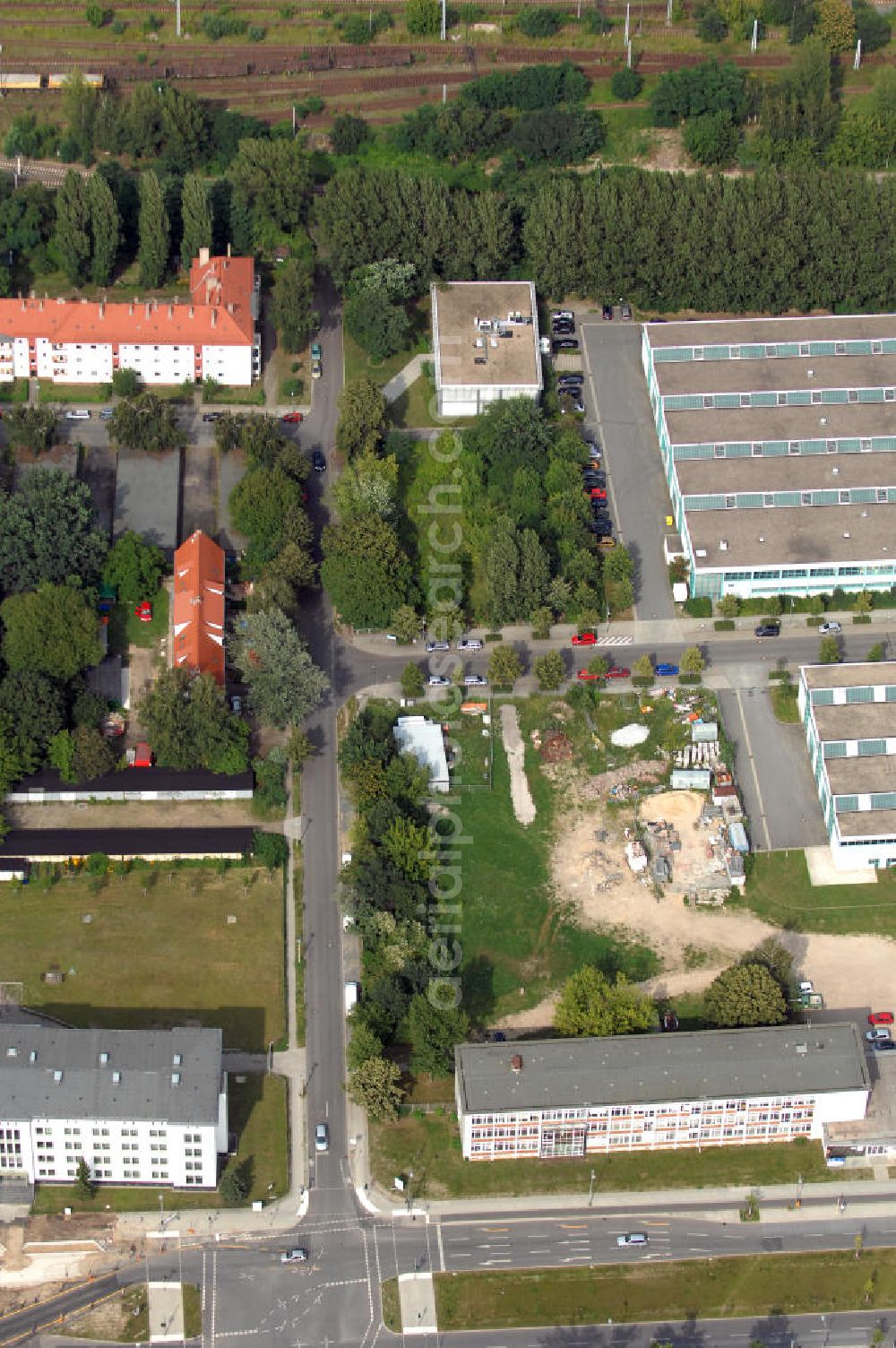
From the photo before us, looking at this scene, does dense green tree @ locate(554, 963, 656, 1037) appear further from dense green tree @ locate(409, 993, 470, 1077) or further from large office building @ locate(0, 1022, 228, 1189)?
large office building @ locate(0, 1022, 228, 1189)

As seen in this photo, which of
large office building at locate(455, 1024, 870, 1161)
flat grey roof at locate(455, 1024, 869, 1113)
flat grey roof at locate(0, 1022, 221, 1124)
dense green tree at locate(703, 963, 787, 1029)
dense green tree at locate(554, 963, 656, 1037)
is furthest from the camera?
dense green tree at locate(703, 963, 787, 1029)

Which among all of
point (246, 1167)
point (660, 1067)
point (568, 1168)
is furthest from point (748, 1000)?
point (246, 1167)

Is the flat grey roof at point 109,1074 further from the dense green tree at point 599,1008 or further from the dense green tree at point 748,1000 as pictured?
the dense green tree at point 748,1000

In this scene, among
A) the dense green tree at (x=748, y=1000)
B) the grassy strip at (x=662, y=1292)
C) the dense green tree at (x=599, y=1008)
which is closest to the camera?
the grassy strip at (x=662, y=1292)

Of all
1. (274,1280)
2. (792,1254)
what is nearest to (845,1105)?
(792,1254)

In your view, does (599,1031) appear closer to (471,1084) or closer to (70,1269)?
(471,1084)

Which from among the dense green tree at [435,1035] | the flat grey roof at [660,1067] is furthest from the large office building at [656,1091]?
the dense green tree at [435,1035]

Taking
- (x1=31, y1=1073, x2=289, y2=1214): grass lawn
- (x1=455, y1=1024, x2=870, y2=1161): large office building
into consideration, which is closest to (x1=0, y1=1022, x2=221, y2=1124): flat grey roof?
(x1=31, y1=1073, x2=289, y2=1214): grass lawn

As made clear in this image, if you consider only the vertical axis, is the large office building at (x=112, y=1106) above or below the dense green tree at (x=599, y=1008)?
below
